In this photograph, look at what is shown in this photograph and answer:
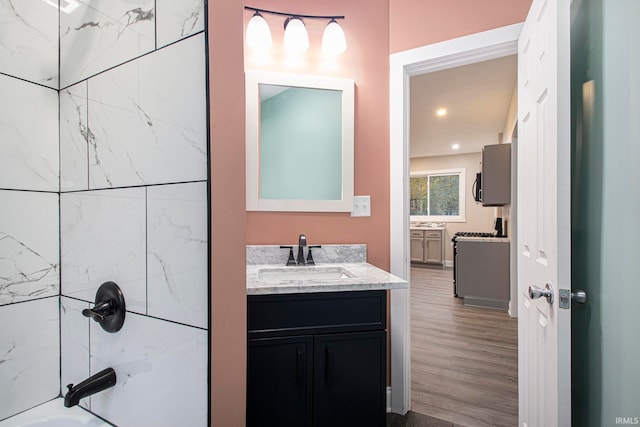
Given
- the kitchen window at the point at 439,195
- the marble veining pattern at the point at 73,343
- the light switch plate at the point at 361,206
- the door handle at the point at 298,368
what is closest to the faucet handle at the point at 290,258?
the light switch plate at the point at 361,206

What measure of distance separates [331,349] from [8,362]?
39.9 inches

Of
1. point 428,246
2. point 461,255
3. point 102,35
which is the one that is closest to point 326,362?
point 102,35

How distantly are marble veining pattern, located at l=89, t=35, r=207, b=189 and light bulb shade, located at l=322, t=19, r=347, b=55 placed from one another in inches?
56.5

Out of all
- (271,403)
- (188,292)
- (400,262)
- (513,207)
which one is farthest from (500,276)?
(188,292)

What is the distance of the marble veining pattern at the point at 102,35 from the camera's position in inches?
25.4

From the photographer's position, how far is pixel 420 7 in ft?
5.98

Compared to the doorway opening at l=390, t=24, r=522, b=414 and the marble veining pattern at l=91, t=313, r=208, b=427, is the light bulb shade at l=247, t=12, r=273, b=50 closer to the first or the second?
the doorway opening at l=390, t=24, r=522, b=414

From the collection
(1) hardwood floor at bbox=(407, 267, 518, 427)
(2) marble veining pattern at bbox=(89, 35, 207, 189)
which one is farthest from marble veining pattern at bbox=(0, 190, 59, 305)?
(1) hardwood floor at bbox=(407, 267, 518, 427)

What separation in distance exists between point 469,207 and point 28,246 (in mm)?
7427

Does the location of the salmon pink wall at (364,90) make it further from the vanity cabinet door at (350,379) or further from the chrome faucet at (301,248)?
the vanity cabinet door at (350,379)

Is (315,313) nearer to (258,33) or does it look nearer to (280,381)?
(280,381)

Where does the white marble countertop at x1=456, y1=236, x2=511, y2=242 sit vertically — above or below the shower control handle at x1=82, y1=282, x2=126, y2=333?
below

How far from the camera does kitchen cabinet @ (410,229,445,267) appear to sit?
6.84m

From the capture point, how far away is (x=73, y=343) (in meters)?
0.78
